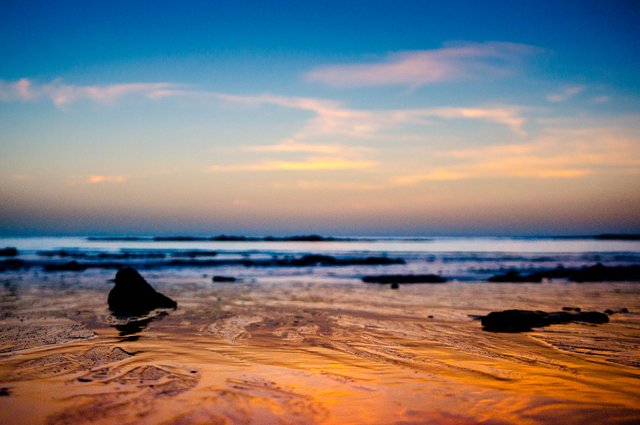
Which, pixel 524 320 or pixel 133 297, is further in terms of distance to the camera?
pixel 133 297

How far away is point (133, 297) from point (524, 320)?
28.3 feet

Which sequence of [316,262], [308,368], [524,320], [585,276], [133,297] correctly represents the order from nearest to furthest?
[308,368] → [524,320] → [133,297] → [585,276] → [316,262]

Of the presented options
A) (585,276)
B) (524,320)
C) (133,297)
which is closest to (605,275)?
(585,276)

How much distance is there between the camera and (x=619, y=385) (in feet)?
15.9

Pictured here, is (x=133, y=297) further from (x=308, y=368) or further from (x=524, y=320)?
(x=524, y=320)

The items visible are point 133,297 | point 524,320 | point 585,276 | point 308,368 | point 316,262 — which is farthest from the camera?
point 316,262

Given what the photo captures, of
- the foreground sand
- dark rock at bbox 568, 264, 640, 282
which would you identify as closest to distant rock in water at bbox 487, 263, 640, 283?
dark rock at bbox 568, 264, 640, 282

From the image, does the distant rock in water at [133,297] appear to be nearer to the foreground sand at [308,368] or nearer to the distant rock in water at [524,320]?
the foreground sand at [308,368]

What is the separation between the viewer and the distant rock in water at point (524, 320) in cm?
820

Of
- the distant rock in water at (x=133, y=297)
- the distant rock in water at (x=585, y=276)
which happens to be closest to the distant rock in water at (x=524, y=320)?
the distant rock in water at (x=133, y=297)

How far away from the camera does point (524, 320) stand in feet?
27.5

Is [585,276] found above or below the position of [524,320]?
below

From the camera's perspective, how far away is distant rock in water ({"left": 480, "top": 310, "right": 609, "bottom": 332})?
820 cm

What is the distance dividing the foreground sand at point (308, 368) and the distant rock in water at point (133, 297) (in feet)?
1.43
